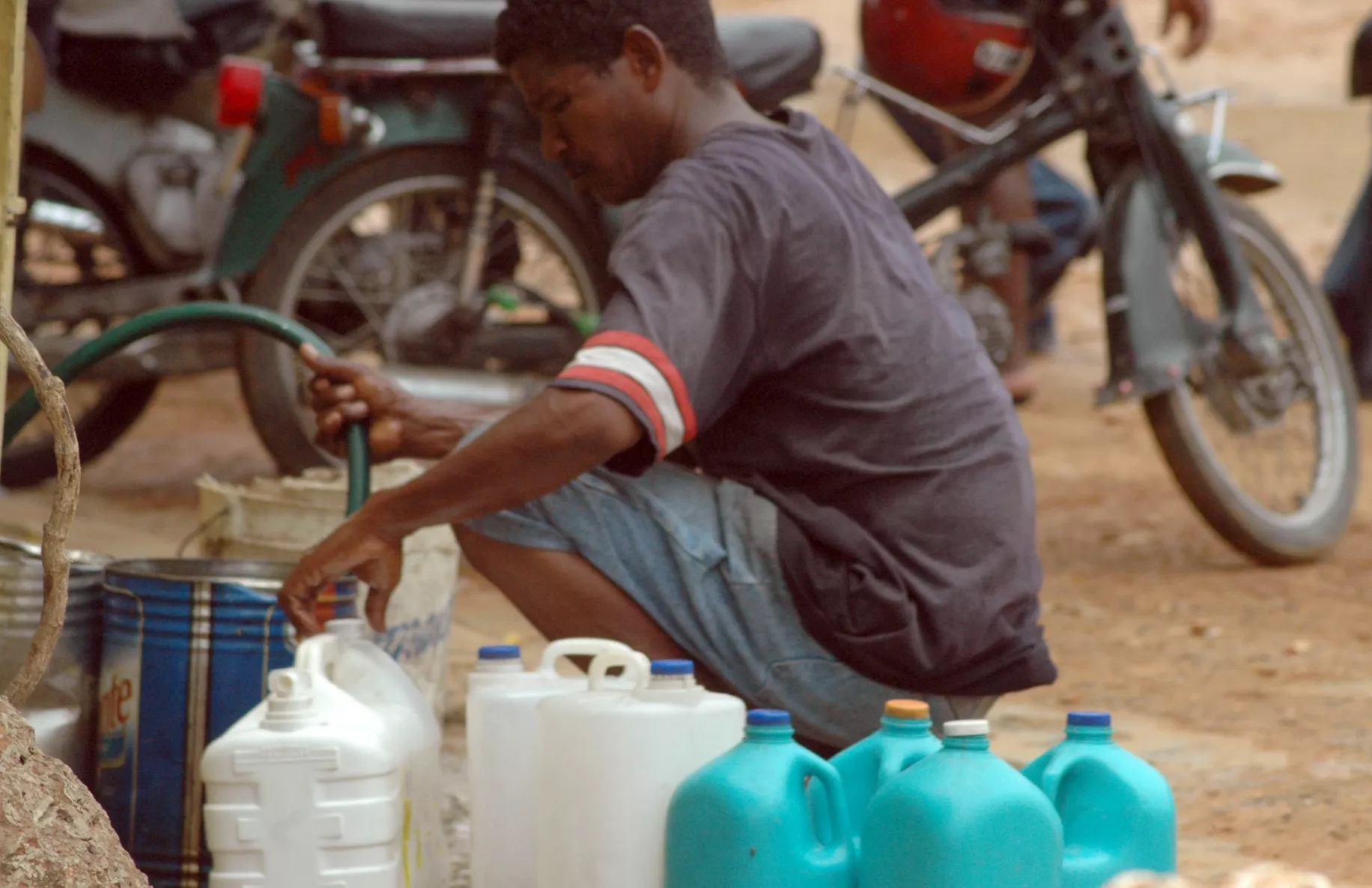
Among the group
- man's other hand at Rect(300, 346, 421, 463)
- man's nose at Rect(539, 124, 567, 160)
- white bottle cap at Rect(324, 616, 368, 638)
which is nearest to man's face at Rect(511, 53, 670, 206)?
man's nose at Rect(539, 124, 567, 160)

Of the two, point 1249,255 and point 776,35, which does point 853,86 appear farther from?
point 1249,255

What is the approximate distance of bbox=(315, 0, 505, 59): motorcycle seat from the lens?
Answer: 455 centimetres

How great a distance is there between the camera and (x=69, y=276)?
225 inches

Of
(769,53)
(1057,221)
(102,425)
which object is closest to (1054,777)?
(769,53)

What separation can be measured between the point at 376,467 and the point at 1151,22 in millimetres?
18884

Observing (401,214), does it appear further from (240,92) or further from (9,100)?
(9,100)

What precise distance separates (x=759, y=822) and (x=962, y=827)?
217mm

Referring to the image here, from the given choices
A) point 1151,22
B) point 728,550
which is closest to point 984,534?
point 728,550

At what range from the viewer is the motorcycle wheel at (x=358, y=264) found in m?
4.56

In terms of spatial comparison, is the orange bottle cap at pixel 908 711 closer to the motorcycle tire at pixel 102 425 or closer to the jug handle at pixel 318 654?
the jug handle at pixel 318 654

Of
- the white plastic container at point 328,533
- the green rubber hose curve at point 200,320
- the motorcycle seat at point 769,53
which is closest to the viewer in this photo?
the green rubber hose curve at point 200,320

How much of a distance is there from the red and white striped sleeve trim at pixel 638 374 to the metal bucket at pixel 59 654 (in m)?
0.76

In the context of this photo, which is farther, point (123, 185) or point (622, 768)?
point (123, 185)

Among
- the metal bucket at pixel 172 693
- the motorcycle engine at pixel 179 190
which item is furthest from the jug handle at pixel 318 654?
the motorcycle engine at pixel 179 190
